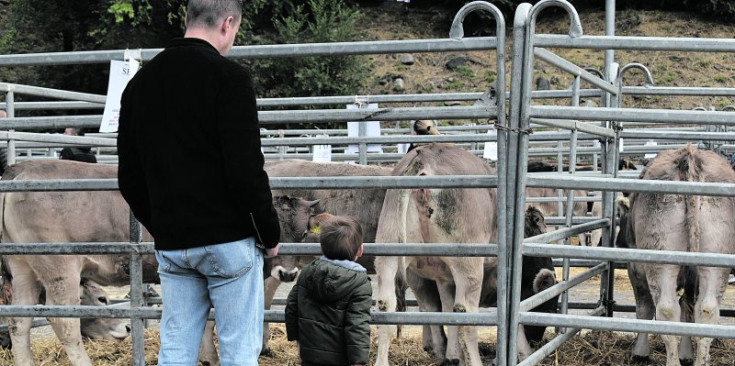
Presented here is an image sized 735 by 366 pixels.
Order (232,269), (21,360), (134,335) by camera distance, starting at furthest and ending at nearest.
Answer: (21,360)
(134,335)
(232,269)

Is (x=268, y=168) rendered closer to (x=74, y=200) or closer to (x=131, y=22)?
(x=74, y=200)

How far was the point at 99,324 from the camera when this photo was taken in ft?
26.1

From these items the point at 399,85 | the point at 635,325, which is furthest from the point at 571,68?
the point at 399,85

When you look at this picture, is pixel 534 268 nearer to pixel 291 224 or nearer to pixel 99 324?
pixel 291 224

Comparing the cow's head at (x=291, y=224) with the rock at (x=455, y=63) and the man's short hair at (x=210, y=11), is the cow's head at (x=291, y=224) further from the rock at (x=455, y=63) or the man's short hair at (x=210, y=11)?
the rock at (x=455, y=63)

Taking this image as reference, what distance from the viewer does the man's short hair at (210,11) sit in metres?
3.67

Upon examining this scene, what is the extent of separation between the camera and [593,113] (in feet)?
15.1

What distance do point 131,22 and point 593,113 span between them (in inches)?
1014

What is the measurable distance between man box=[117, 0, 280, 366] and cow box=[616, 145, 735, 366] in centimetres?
337

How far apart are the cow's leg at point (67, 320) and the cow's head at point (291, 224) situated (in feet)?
5.55

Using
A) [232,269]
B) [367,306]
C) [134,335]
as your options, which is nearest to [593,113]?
[367,306]

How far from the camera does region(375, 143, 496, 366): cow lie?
6492 mm

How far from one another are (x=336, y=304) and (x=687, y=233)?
9.53 ft

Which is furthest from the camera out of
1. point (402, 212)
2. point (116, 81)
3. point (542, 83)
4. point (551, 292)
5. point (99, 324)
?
point (542, 83)
